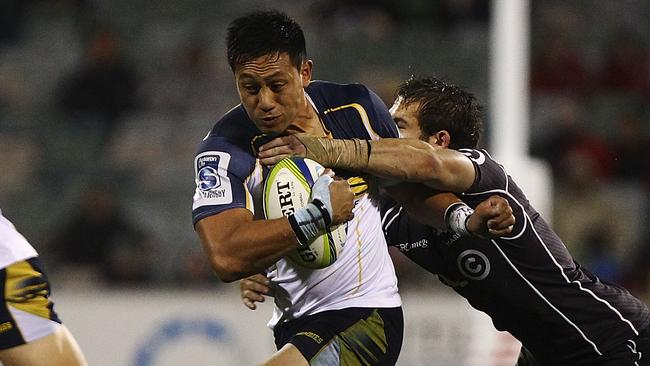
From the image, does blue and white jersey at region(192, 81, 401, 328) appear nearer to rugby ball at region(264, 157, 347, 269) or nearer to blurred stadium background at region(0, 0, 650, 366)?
rugby ball at region(264, 157, 347, 269)

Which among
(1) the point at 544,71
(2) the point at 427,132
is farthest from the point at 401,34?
(2) the point at 427,132

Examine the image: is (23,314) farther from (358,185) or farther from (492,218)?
(492,218)

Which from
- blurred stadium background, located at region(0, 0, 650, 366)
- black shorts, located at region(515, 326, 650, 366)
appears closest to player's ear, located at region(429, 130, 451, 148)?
black shorts, located at region(515, 326, 650, 366)

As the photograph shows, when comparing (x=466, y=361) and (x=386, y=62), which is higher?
(x=386, y=62)

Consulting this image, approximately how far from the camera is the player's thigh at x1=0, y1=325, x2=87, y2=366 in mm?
4316

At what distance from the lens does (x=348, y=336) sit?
4559 millimetres

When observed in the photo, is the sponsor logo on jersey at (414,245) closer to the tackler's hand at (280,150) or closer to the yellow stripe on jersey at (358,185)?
the yellow stripe on jersey at (358,185)

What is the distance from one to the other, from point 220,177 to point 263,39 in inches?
21.3

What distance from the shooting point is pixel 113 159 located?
10305 millimetres

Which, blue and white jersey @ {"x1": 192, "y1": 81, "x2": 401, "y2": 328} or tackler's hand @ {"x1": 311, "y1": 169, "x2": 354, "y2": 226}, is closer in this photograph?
tackler's hand @ {"x1": 311, "y1": 169, "x2": 354, "y2": 226}

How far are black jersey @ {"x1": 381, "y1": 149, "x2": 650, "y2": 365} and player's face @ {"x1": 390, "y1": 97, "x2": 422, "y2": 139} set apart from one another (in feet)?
1.00

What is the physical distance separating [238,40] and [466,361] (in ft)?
13.5

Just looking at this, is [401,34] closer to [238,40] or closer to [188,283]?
[188,283]

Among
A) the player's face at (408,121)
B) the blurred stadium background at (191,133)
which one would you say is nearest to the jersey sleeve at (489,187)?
the player's face at (408,121)
